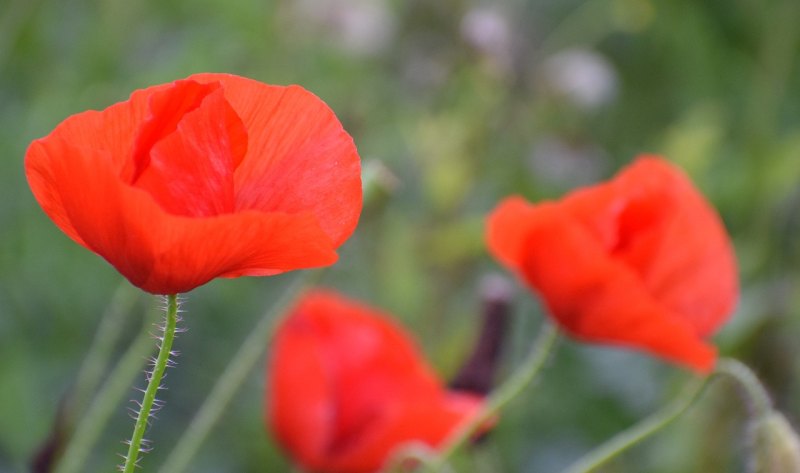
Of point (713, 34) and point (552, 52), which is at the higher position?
point (713, 34)

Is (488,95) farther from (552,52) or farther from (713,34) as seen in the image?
(552,52)

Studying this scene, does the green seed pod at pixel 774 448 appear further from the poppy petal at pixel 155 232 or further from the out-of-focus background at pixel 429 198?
the poppy petal at pixel 155 232

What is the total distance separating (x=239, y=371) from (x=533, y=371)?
0.35 ft

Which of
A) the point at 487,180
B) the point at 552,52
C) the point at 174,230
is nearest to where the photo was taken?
the point at 174,230

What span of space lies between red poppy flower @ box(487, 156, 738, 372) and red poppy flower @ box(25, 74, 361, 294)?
0.18 meters

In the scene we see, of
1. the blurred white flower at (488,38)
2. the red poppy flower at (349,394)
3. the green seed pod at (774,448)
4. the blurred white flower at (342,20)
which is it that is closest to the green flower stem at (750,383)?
the green seed pod at (774,448)

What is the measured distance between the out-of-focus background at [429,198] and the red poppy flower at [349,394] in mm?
58

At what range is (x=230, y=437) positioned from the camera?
2.33ft

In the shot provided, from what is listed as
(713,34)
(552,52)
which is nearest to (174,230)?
(713,34)

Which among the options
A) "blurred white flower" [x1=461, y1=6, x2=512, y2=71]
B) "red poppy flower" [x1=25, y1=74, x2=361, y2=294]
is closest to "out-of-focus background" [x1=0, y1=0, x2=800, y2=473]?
"blurred white flower" [x1=461, y1=6, x2=512, y2=71]

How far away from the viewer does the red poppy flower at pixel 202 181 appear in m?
0.24

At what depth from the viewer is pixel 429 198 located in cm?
98

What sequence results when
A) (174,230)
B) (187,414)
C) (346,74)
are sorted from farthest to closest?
1. (346,74)
2. (187,414)
3. (174,230)

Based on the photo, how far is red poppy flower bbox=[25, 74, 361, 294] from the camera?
24cm
